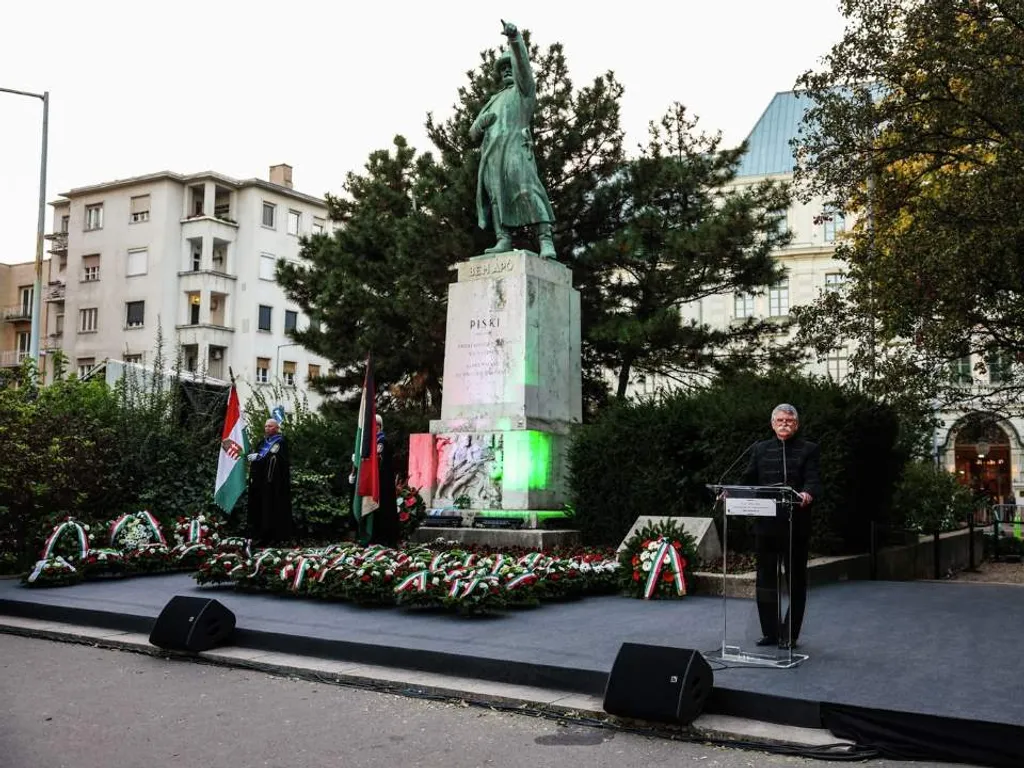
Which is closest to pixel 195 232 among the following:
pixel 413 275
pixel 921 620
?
pixel 413 275

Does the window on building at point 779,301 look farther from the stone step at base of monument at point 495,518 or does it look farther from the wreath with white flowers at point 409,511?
the wreath with white flowers at point 409,511

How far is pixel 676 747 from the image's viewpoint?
4723 millimetres

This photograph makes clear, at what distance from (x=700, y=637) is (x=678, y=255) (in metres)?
14.7

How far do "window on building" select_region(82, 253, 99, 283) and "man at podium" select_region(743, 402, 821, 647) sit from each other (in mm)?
55314

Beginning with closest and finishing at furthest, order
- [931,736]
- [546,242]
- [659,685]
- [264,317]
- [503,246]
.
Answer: [931,736], [659,685], [503,246], [546,242], [264,317]

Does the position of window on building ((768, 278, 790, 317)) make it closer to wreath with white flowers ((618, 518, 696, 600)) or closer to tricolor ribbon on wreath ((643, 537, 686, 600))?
wreath with white flowers ((618, 518, 696, 600))

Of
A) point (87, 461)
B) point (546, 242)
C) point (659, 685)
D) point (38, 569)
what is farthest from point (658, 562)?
point (87, 461)

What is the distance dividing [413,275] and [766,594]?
15.5 m

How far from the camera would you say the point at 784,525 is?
6.24 metres

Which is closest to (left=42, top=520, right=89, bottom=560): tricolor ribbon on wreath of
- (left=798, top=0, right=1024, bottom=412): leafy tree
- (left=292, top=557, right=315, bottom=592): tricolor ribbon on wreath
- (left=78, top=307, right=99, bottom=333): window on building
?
(left=292, top=557, right=315, bottom=592): tricolor ribbon on wreath

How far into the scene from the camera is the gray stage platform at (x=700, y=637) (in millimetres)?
5180

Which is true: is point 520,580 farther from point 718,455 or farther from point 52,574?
point 52,574

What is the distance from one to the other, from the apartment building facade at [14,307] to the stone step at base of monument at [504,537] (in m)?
55.9

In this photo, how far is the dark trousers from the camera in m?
6.24
